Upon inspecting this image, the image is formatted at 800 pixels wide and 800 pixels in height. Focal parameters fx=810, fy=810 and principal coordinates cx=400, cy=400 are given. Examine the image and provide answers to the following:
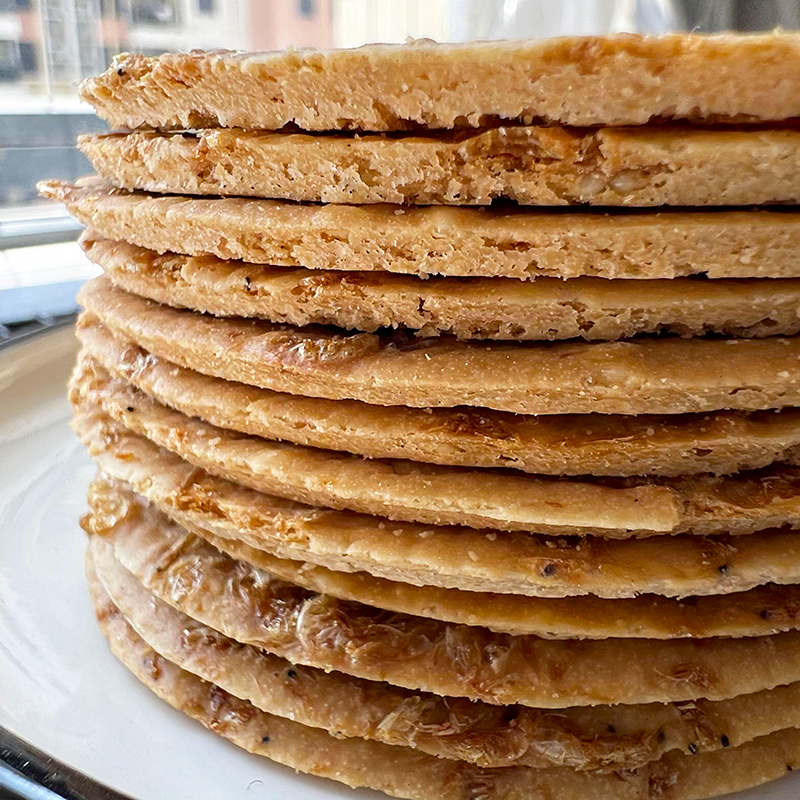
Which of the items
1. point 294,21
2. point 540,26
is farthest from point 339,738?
point 294,21

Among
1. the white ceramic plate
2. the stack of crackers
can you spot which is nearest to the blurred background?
the white ceramic plate

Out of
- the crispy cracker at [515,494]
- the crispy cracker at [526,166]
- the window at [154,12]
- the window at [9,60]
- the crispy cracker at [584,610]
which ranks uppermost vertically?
the window at [154,12]

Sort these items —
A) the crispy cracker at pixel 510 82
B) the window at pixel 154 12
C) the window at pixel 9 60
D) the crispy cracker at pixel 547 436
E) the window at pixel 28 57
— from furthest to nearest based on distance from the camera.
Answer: the window at pixel 154 12 < the window at pixel 28 57 < the window at pixel 9 60 < the crispy cracker at pixel 547 436 < the crispy cracker at pixel 510 82

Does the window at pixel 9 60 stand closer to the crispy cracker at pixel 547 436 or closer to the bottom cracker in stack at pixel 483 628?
the bottom cracker in stack at pixel 483 628

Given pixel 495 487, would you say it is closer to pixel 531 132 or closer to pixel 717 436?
pixel 717 436

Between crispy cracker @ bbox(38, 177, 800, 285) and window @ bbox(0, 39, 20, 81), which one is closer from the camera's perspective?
crispy cracker @ bbox(38, 177, 800, 285)

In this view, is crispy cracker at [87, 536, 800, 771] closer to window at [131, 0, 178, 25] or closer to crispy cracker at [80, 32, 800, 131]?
crispy cracker at [80, 32, 800, 131]

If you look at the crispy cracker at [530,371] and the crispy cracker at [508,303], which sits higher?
the crispy cracker at [508,303]

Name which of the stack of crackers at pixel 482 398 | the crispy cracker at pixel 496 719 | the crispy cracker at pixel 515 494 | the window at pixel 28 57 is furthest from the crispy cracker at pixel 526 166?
the window at pixel 28 57
